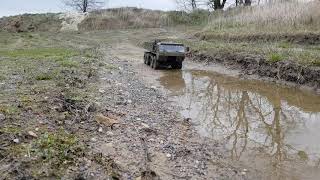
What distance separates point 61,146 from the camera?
7.08 metres

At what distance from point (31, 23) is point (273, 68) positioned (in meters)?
38.4

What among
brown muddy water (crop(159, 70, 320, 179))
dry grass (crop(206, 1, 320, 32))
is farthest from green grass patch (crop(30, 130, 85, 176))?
dry grass (crop(206, 1, 320, 32))

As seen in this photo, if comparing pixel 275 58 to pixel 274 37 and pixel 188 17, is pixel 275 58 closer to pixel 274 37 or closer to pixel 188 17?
pixel 274 37

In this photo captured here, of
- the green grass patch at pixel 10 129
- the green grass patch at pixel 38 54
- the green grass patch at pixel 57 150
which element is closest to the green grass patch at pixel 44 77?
the green grass patch at pixel 10 129

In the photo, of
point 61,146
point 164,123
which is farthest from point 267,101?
point 61,146

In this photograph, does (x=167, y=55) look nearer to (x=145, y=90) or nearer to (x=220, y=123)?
(x=145, y=90)

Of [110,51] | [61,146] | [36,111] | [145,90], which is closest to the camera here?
[61,146]

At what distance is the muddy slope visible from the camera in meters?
15.5

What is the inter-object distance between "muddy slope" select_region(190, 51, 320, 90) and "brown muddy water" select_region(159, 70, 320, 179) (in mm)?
605

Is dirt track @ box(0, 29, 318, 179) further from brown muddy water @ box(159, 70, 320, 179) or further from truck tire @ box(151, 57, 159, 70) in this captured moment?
truck tire @ box(151, 57, 159, 70)

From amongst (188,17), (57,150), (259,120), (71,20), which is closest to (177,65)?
(259,120)

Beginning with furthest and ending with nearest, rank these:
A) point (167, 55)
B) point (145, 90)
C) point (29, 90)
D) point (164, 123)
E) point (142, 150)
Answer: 1. point (167, 55)
2. point (145, 90)
3. point (29, 90)
4. point (164, 123)
5. point (142, 150)

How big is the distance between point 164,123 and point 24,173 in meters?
4.53

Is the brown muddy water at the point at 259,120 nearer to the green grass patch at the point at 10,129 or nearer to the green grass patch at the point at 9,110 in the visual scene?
the green grass patch at the point at 10,129
